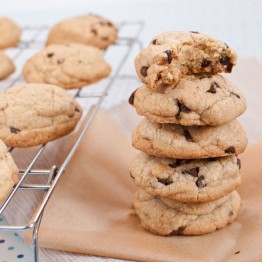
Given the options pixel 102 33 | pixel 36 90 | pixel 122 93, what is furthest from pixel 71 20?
pixel 36 90

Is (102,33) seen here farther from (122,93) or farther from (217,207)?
(217,207)

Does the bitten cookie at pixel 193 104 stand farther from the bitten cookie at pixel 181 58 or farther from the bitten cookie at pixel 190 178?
the bitten cookie at pixel 190 178

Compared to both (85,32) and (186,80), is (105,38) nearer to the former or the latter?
(85,32)

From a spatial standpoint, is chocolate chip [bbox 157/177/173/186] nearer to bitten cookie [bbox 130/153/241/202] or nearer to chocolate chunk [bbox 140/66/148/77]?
bitten cookie [bbox 130/153/241/202]

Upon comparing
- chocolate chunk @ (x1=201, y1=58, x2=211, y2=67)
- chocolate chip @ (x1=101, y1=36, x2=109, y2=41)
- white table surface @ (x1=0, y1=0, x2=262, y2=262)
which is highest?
chocolate chunk @ (x1=201, y1=58, x2=211, y2=67)

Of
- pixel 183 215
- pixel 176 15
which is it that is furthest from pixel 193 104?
pixel 176 15

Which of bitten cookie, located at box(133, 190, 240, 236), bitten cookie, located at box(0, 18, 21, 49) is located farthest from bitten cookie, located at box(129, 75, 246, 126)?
bitten cookie, located at box(0, 18, 21, 49)
